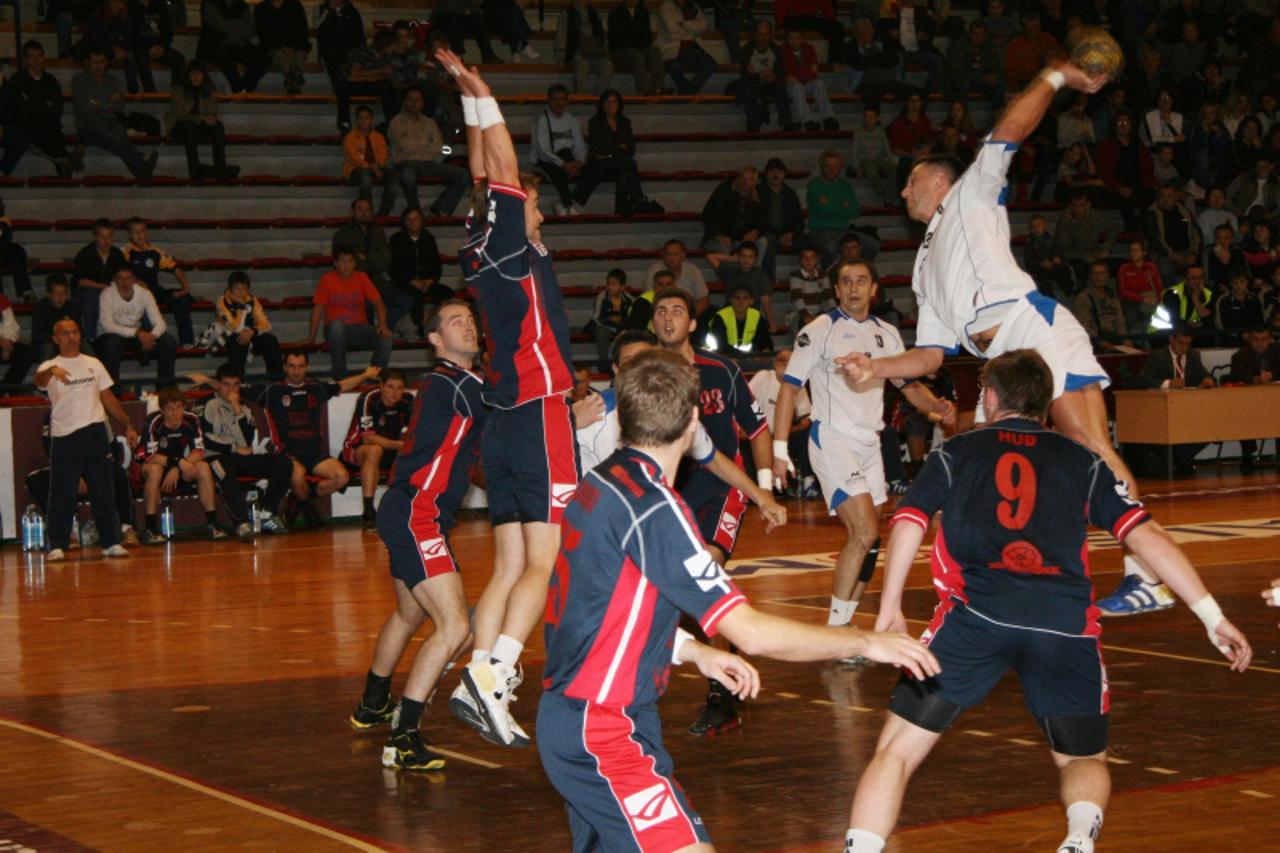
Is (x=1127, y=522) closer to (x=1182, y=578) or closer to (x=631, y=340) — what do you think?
(x=1182, y=578)

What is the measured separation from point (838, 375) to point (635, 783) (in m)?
6.35

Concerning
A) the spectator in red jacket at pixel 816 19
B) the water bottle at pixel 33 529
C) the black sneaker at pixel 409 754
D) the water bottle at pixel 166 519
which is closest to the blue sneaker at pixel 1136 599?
the black sneaker at pixel 409 754

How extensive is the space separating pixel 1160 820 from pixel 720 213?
59.1ft

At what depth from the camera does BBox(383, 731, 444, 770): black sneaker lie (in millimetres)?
7559

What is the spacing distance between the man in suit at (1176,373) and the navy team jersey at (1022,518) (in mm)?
16932

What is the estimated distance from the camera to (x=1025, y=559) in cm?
545

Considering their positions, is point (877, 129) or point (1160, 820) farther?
point (877, 129)

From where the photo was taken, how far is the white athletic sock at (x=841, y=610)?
10281mm

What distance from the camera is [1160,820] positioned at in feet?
20.9

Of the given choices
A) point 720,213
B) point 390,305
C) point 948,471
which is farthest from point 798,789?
point 720,213

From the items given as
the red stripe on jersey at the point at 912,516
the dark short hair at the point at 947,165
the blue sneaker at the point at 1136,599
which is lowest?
the blue sneaker at the point at 1136,599

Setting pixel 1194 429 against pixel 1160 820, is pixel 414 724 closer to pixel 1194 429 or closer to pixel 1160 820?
pixel 1160 820

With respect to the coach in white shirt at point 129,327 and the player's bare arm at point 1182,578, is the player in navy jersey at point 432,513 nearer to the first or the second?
the player's bare arm at point 1182,578

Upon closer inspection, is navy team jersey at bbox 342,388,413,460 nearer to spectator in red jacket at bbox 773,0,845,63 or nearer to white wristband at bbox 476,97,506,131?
white wristband at bbox 476,97,506,131
